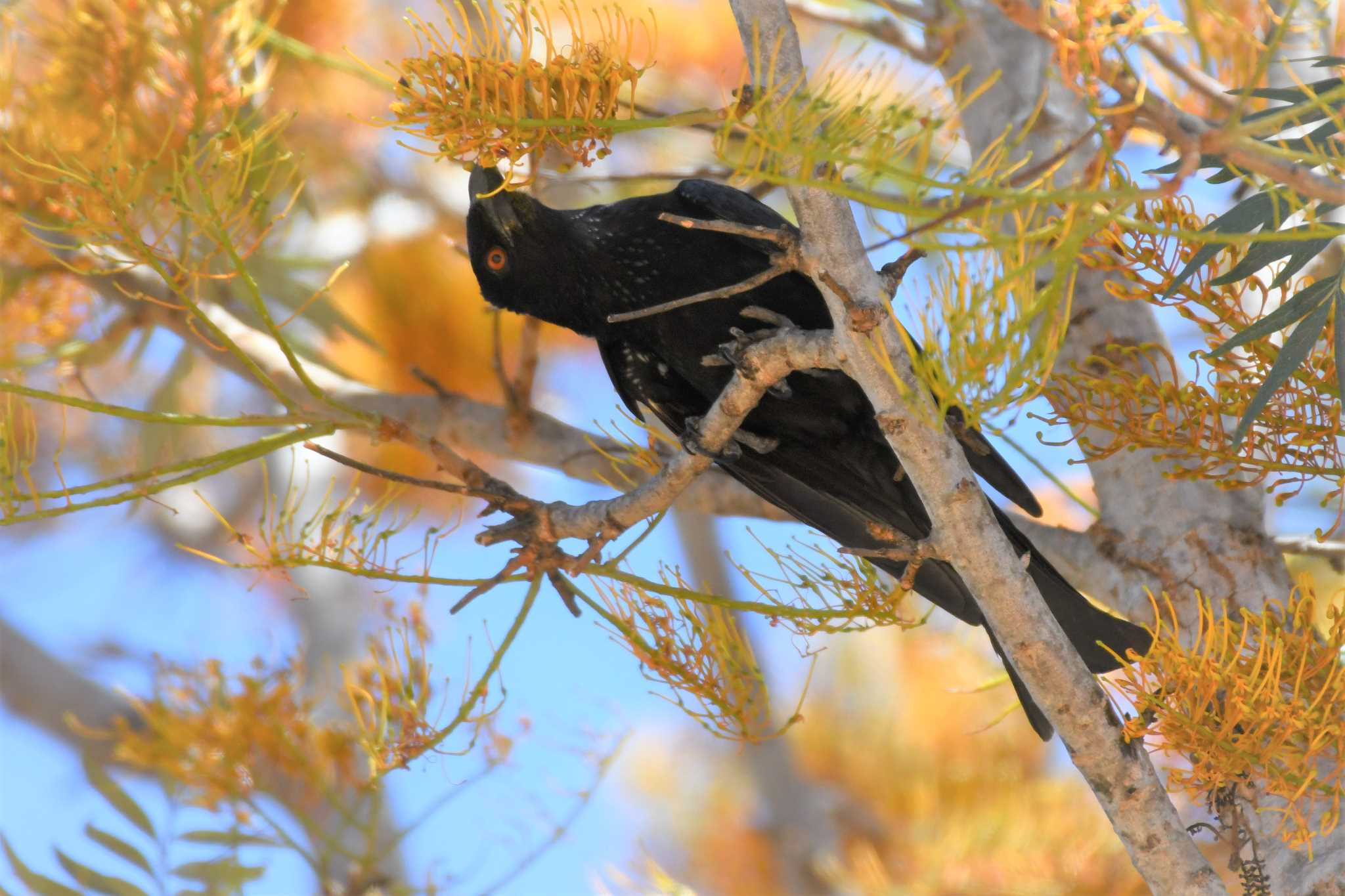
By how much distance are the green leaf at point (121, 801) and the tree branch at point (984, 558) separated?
1.82 metres

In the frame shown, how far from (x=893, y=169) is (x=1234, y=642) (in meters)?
0.96

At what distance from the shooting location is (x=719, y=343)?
7.75ft

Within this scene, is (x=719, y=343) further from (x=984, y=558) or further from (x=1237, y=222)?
(x=1237, y=222)

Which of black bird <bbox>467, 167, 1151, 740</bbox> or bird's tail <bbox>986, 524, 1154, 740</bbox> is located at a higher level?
black bird <bbox>467, 167, 1151, 740</bbox>

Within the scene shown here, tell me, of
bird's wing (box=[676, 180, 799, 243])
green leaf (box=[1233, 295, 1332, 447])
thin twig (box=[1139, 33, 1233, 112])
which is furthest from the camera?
bird's wing (box=[676, 180, 799, 243])

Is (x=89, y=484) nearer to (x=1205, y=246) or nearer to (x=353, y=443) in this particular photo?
(x=1205, y=246)

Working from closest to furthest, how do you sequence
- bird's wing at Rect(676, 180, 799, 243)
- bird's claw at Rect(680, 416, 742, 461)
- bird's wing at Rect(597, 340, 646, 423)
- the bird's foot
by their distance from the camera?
the bird's foot → bird's claw at Rect(680, 416, 742, 461) → bird's wing at Rect(676, 180, 799, 243) → bird's wing at Rect(597, 340, 646, 423)

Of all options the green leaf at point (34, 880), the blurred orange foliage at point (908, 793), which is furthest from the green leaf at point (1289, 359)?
the green leaf at point (34, 880)

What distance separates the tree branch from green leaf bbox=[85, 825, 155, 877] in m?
1.82

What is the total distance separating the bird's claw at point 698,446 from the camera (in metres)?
1.90

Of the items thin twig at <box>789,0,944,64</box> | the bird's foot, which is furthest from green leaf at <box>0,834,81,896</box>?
thin twig at <box>789,0,944,64</box>

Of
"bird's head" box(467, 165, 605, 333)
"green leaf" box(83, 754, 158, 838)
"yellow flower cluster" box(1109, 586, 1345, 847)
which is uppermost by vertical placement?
"bird's head" box(467, 165, 605, 333)

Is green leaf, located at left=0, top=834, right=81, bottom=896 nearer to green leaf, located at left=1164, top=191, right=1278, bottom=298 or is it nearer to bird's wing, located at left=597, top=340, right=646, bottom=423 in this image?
bird's wing, located at left=597, top=340, right=646, bottom=423

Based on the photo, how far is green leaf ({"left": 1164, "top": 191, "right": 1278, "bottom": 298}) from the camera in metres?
1.62
